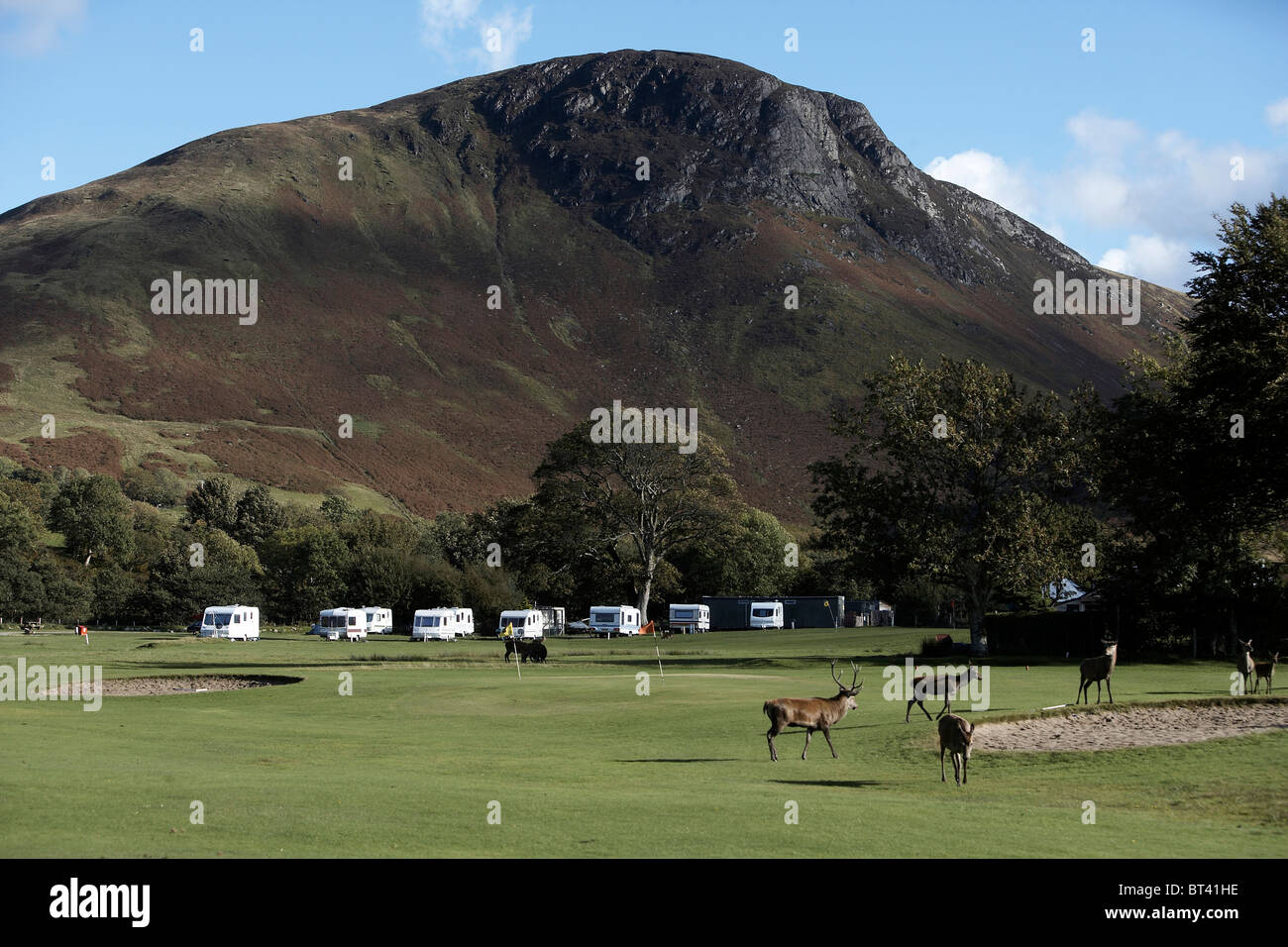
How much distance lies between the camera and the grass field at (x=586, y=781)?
45.4 feet

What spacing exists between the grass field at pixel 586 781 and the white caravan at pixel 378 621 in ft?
195

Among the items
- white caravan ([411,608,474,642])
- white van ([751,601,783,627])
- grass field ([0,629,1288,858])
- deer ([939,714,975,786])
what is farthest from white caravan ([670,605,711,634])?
deer ([939,714,975,786])

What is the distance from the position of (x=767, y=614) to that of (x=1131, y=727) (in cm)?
8220

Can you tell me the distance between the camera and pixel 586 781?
20.5m

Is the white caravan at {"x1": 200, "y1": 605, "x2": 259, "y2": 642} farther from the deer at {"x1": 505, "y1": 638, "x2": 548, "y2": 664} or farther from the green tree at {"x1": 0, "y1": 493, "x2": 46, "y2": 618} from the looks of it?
the green tree at {"x1": 0, "y1": 493, "x2": 46, "y2": 618}

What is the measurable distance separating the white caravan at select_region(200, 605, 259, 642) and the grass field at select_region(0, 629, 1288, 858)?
47.0m

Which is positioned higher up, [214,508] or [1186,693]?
[214,508]

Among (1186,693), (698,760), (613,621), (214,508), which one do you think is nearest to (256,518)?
(214,508)

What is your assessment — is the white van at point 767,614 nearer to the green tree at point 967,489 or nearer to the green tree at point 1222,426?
the green tree at point 967,489

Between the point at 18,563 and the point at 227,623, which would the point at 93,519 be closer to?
the point at 18,563
